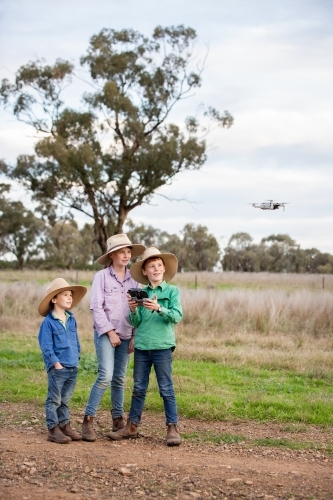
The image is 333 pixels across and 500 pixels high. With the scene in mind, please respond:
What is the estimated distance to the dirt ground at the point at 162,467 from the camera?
4.86 meters

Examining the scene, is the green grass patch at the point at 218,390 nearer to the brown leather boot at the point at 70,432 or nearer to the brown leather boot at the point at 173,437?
the brown leather boot at the point at 173,437

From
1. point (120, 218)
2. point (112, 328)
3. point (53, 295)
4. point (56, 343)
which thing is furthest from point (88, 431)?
point (120, 218)

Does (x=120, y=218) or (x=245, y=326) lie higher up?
(x=120, y=218)

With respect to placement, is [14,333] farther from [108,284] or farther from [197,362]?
[108,284]

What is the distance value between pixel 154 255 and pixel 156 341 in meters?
0.80

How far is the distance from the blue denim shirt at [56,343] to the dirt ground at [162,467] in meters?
0.77

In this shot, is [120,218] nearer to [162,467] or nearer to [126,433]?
[126,433]

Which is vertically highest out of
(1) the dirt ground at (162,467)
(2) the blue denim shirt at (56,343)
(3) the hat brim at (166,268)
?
(3) the hat brim at (166,268)

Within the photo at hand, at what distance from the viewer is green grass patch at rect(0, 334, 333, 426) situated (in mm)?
7363

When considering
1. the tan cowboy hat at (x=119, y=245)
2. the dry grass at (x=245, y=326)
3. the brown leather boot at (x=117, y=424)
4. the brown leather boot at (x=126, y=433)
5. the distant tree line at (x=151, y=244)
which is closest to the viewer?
the brown leather boot at (x=126, y=433)

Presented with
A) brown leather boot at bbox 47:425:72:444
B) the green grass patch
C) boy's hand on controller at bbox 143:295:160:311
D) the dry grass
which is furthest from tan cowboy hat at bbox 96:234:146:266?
the dry grass

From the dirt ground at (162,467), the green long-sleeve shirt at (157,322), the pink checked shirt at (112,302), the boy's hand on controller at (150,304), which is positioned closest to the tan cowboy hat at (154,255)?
the pink checked shirt at (112,302)

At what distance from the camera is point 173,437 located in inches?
239

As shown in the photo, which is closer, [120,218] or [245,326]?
[245,326]
